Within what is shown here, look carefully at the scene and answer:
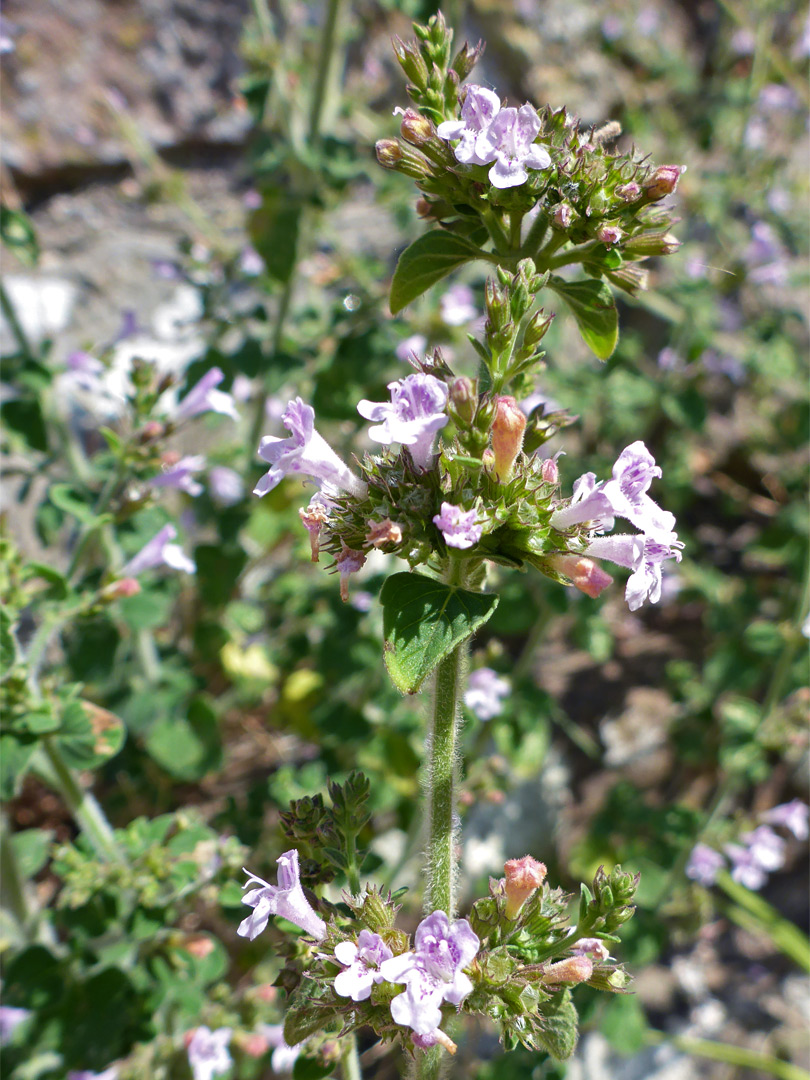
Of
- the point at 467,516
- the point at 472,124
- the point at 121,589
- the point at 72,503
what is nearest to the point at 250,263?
the point at 72,503

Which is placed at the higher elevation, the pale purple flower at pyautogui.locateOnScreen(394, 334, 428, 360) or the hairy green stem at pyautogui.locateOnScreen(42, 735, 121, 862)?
the pale purple flower at pyautogui.locateOnScreen(394, 334, 428, 360)

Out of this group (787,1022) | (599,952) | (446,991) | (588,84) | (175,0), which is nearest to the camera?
(446,991)

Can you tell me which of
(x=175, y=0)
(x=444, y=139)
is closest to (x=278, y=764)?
(x=444, y=139)

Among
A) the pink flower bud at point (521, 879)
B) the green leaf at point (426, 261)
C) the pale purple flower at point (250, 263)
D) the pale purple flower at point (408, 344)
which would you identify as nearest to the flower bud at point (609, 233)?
the green leaf at point (426, 261)

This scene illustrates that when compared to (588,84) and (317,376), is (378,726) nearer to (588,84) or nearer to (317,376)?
(317,376)

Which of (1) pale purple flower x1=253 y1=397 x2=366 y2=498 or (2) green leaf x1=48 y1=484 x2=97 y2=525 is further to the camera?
(2) green leaf x1=48 y1=484 x2=97 y2=525

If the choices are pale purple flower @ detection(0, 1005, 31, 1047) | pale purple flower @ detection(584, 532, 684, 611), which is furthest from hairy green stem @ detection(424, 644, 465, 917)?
pale purple flower @ detection(0, 1005, 31, 1047)

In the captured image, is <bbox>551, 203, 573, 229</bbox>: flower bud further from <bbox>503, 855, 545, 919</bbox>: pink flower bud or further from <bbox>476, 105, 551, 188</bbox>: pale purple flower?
<bbox>503, 855, 545, 919</bbox>: pink flower bud

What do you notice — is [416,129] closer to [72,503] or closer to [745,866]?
[72,503]
